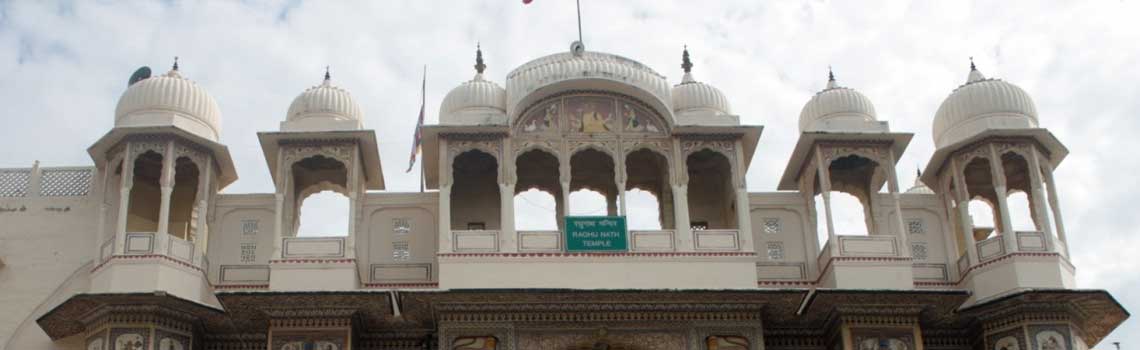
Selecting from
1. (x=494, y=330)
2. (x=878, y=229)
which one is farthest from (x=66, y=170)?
(x=878, y=229)

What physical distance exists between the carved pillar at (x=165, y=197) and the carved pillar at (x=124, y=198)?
1.52 ft

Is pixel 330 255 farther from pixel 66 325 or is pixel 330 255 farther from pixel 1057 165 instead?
pixel 1057 165

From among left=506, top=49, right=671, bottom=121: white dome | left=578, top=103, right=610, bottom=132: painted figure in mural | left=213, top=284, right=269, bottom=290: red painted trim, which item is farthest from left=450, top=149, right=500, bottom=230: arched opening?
left=213, top=284, right=269, bottom=290: red painted trim

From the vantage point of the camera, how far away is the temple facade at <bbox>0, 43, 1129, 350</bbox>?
23.0m

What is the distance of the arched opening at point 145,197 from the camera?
2516 centimetres

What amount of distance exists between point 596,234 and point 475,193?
10.7ft

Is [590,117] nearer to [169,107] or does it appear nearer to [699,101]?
[699,101]

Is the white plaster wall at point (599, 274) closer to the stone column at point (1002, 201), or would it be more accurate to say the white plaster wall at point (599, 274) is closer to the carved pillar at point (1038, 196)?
the stone column at point (1002, 201)

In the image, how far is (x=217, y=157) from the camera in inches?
977

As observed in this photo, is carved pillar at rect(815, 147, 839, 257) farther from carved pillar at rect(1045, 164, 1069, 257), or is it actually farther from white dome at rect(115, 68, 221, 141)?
white dome at rect(115, 68, 221, 141)

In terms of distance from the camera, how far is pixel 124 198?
23750 millimetres

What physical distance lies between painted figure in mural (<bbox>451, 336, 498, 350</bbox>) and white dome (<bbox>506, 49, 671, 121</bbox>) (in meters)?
3.87

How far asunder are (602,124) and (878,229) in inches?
189

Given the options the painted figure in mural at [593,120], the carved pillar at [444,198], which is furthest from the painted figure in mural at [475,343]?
the painted figure in mural at [593,120]
